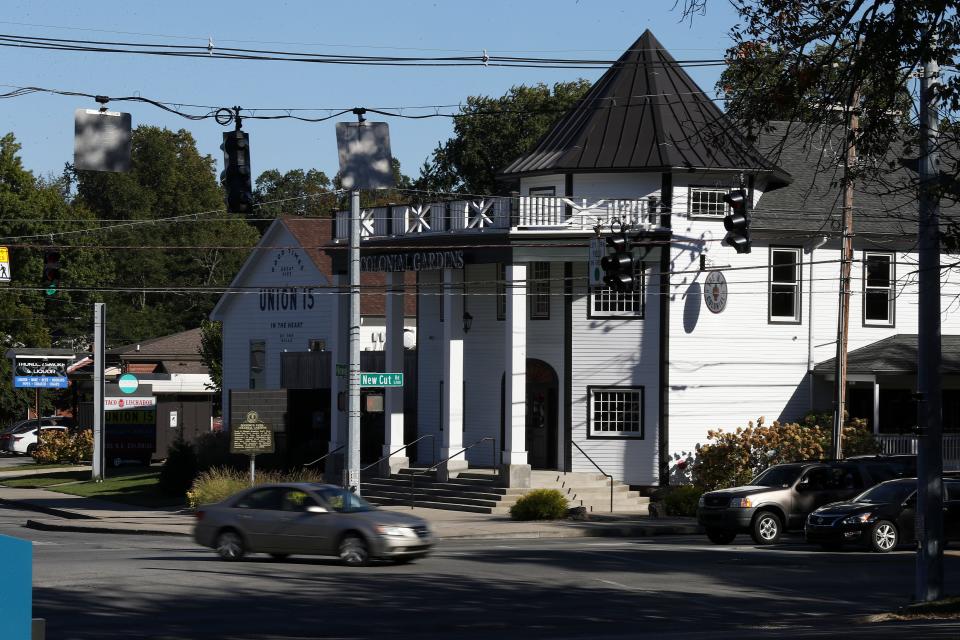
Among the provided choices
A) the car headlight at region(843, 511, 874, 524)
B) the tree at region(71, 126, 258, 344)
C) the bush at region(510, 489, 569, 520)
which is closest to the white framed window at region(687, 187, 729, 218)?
the bush at region(510, 489, 569, 520)

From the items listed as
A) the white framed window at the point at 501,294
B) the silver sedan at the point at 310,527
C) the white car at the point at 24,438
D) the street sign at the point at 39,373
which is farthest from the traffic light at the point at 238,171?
the white car at the point at 24,438

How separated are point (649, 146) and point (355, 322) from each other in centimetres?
1130

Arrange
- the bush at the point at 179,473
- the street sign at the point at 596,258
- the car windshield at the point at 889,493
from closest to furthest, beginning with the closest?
1. the car windshield at the point at 889,493
2. the street sign at the point at 596,258
3. the bush at the point at 179,473

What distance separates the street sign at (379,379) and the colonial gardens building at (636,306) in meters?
4.38

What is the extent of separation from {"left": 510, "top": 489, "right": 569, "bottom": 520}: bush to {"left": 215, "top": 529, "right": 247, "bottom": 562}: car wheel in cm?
1104

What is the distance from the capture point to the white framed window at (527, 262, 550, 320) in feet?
120

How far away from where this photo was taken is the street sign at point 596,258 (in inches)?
1318


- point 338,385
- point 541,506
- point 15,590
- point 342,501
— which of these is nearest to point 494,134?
point 338,385

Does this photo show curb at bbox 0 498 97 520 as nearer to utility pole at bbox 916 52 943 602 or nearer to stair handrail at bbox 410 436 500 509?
stair handrail at bbox 410 436 500 509

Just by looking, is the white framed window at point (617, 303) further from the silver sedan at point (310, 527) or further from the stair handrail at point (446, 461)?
the silver sedan at point (310, 527)

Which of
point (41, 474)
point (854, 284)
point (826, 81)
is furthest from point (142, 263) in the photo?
point (826, 81)

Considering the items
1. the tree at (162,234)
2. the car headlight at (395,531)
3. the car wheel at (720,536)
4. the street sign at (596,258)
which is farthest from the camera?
the tree at (162,234)

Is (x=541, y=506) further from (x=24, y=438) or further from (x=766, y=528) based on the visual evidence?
(x=24, y=438)

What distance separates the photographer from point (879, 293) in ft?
126
